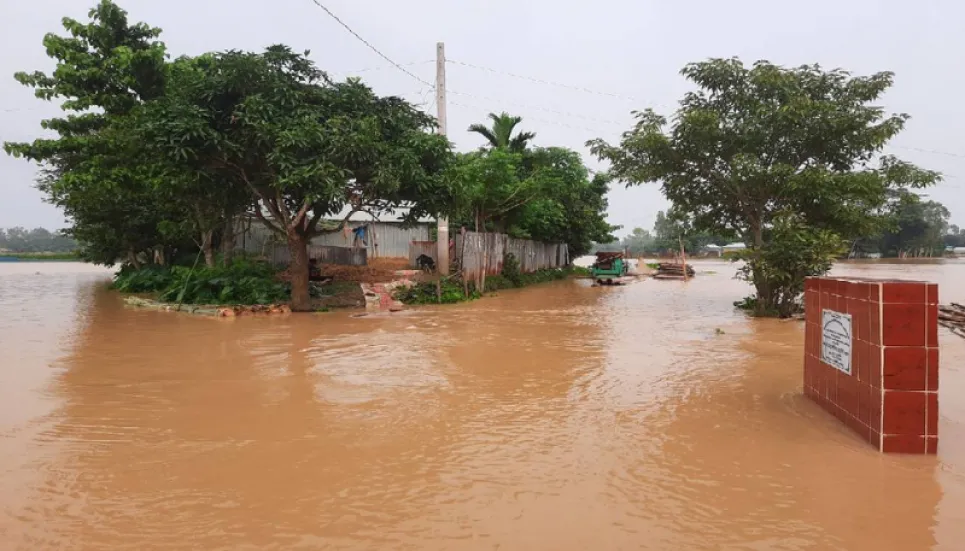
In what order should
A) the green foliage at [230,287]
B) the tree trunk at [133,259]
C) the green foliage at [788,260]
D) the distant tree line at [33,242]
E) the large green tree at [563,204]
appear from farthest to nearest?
1. the distant tree line at [33,242]
2. the tree trunk at [133,259]
3. the large green tree at [563,204]
4. the green foliage at [230,287]
5. the green foliage at [788,260]

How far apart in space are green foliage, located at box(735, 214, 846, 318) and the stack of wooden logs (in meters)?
2.07

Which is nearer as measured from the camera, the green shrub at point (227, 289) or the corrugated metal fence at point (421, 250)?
the green shrub at point (227, 289)

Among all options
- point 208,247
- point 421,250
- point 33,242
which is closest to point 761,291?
point 421,250

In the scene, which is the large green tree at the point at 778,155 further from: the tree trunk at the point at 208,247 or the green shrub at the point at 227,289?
the tree trunk at the point at 208,247

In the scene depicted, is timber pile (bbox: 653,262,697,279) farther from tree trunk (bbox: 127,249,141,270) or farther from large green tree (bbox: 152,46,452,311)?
tree trunk (bbox: 127,249,141,270)

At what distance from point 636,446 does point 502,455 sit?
1.03 m

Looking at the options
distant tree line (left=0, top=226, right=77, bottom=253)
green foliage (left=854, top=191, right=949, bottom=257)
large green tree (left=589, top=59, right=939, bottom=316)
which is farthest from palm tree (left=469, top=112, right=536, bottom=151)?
distant tree line (left=0, top=226, right=77, bottom=253)

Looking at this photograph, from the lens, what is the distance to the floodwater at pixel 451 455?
3139 mm

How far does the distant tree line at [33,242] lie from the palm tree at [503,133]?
8094 cm

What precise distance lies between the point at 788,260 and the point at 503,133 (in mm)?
14792

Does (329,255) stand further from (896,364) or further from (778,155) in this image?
(896,364)

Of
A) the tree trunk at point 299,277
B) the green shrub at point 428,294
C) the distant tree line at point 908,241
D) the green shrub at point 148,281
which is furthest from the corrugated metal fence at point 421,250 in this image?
the distant tree line at point 908,241

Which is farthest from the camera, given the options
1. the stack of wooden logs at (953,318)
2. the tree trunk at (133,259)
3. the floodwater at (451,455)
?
the tree trunk at (133,259)

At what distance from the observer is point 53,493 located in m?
3.59
